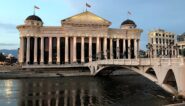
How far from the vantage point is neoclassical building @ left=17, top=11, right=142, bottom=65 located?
137875mm

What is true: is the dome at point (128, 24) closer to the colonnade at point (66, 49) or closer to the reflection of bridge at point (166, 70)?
the colonnade at point (66, 49)

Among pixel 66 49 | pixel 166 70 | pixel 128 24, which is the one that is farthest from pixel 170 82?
pixel 128 24

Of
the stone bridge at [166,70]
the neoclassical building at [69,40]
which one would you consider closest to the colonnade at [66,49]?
Result: the neoclassical building at [69,40]

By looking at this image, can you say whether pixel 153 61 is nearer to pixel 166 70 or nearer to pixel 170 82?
pixel 170 82

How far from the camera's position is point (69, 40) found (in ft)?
468

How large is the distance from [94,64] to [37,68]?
2934cm

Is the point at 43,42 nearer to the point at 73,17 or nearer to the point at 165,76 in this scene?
the point at 73,17

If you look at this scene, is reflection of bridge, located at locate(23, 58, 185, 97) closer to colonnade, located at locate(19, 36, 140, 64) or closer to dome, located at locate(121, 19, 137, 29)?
colonnade, located at locate(19, 36, 140, 64)

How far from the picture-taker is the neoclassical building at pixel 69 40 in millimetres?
137875

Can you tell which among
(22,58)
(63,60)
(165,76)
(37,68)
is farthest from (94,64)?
(165,76)

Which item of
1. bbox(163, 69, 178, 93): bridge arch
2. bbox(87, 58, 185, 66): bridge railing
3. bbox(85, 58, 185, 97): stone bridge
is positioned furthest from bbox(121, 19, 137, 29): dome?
bbox(163, 69, 178, 93): bridge arch

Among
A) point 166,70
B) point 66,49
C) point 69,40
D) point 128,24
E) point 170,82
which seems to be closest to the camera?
point 166,70

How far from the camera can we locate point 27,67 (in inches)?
4840

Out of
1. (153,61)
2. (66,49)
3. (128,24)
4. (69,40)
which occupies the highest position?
(128,24)
